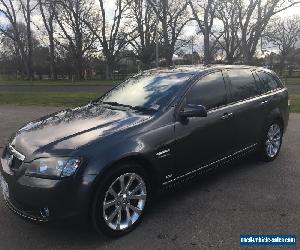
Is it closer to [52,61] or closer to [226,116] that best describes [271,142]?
[226,116]

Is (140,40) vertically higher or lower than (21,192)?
higher

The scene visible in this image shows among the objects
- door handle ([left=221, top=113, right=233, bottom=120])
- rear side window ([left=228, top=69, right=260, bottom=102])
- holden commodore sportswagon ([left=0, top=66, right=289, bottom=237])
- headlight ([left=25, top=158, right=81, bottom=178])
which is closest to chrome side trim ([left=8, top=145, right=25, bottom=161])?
holden commodore sportswagon ([left=0, top=66, right=289, bottom=237])

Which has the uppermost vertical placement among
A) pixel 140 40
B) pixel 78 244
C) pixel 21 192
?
pixel 140 40

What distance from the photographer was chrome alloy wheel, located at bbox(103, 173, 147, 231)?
3768 mm

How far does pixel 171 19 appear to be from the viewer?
42125 mm

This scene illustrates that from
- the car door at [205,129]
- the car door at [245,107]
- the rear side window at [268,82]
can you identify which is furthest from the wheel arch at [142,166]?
the rear side window at [268,82]

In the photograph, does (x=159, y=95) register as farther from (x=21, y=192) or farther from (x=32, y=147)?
(x=21, y=192)

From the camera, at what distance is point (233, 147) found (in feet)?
17.2

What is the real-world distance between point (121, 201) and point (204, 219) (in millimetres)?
937

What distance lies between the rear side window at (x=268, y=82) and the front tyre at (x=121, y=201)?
3069 millimetres

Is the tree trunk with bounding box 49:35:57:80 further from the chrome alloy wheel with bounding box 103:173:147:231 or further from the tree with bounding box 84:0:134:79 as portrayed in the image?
the chrome alloy wheel with bounding box 103:173:147:231

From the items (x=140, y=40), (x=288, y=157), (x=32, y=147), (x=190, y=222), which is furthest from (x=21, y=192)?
(x=140, y=40)

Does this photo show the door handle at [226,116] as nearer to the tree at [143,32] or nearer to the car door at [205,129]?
the car door at [205,129]

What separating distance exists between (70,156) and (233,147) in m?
2.53
